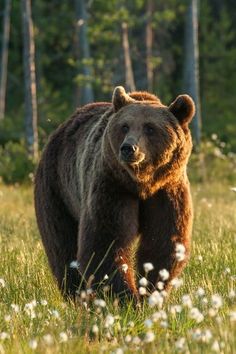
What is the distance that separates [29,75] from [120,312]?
1235 centimetres

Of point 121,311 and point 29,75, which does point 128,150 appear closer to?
point 121,311

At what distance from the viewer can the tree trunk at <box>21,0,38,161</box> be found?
1675cm

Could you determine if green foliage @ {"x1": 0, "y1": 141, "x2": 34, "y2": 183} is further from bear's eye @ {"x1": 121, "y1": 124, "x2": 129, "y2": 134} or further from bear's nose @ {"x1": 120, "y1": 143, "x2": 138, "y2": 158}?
bear's nose @ {"x1": 120, "y1": 143, "x2": 138, "y2": 158}

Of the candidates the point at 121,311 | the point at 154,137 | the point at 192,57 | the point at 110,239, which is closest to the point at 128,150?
the point at 154,137

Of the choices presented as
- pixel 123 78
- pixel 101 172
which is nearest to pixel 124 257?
pixel 101 172

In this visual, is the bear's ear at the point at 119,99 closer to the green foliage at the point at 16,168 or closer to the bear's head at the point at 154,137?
the bear's head at the point at 154,137

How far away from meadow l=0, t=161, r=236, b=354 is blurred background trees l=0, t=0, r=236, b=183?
57.3 ft

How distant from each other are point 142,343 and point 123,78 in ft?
73.2

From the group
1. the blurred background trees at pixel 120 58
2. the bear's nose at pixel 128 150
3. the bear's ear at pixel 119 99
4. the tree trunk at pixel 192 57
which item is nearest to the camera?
the bear's nose at pixel 128 150

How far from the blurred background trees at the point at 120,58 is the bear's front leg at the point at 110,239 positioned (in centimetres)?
1890

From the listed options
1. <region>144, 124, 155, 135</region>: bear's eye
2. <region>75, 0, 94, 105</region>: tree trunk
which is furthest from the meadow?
<region>75, 0, 94, 105</region>: tree trunk

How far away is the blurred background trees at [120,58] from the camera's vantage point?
2767 cm

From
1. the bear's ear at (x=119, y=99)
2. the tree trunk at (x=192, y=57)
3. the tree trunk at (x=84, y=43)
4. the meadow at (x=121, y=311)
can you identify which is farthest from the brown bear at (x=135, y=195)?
the tree trunk at (x=84, y=43)

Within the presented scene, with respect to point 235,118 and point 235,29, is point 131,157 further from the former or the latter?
point 235,29
